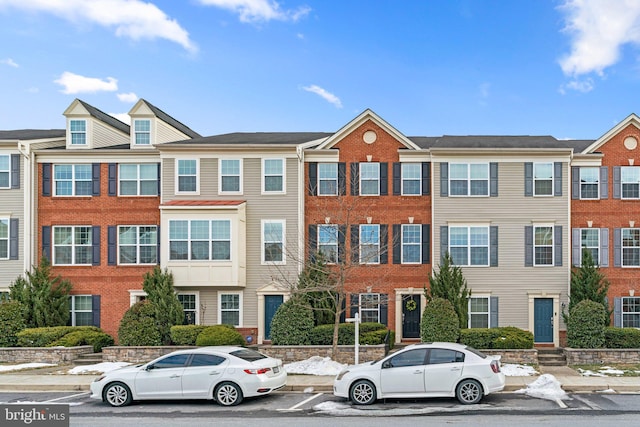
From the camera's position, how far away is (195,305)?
2900cm

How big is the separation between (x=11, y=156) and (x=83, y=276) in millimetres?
5989

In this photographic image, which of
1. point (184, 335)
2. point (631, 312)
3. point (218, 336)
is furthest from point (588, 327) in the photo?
point (184, 335)

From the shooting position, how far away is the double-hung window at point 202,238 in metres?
28.3

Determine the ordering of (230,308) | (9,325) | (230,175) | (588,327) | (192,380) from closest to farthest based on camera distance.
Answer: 1. (192,380)
2. (588,327)
3. (9,325)
4. (230,308)
5. (230,175)

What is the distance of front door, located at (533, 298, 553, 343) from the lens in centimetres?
2833

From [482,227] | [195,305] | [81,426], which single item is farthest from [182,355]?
[482,227]

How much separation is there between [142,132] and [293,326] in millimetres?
11668

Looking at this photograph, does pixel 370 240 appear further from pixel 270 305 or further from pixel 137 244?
pixel 137 244

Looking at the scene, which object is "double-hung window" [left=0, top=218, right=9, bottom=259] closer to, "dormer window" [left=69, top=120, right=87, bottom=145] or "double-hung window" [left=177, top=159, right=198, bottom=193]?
"dormer window" [left=69, top=120, right=87, bottom=145]

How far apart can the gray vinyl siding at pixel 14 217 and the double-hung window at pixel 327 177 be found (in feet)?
41.8

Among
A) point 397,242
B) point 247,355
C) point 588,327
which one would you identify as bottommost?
point 588,327

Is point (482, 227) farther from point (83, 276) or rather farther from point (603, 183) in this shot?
point (83, 276)

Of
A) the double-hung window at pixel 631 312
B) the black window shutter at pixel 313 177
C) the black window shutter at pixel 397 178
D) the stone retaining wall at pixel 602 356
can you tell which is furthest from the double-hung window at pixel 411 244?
the double-hung window at pixel 631 312

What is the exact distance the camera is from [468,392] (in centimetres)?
1662
